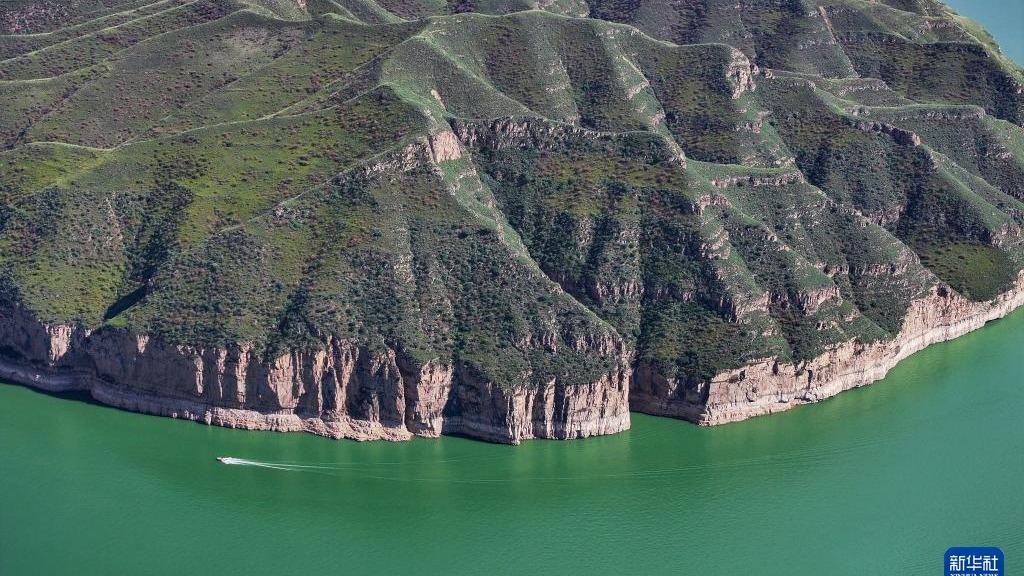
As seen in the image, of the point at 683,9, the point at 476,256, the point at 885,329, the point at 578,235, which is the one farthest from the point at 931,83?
the point at 476,256

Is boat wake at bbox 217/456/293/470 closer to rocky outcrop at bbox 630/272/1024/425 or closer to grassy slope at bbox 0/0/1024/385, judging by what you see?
grassy slope at bbox 0/0/1024/385

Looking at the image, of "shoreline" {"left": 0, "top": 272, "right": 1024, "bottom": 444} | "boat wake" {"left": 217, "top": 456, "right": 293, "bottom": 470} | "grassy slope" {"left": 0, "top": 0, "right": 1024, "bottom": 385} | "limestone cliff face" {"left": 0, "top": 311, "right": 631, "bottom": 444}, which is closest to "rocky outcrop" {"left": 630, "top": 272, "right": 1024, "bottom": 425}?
"shoreline" {"left": 0, "top": 272, "right": 1024, "bottom": 444}

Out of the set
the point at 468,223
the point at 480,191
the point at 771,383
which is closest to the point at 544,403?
the point at 468,223

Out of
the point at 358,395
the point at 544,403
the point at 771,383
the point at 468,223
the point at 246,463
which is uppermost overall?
the point at 468,223

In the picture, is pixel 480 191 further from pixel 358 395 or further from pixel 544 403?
pixel 358 395

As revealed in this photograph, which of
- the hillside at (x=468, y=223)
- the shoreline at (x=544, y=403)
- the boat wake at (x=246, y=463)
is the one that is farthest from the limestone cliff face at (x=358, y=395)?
the boat wake at (x=246, y=463)
